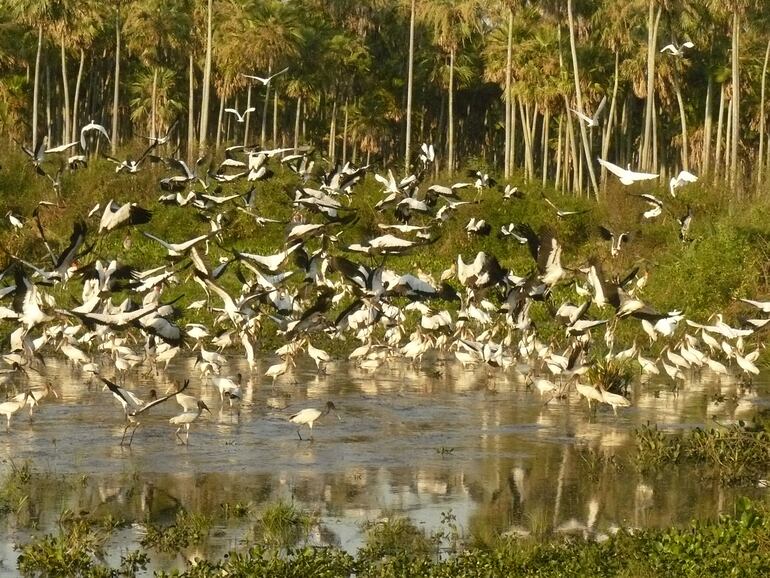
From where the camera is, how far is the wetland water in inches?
520

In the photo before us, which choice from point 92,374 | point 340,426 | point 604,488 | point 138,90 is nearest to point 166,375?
point 92,374

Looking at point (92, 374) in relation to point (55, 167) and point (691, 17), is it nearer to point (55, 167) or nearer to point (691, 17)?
point (55, 167)

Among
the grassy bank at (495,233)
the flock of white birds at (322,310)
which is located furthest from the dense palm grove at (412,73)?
the flock of white birds at (322,310)

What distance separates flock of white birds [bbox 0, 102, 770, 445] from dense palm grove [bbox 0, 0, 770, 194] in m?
24.8

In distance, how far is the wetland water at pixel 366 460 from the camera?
13195mm

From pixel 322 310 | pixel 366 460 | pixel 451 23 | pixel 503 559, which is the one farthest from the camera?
pixel 451 23

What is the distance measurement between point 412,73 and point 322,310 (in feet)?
158

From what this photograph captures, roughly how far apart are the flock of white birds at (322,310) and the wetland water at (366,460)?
39cm

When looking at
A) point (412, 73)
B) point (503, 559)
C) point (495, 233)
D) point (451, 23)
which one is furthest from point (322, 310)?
point (451, 23)

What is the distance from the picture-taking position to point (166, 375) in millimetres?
23141

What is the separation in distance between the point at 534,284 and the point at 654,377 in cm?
773

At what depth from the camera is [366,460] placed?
16.1 metres

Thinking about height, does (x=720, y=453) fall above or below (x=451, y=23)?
below

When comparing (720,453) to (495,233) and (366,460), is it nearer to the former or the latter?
(366,460)
